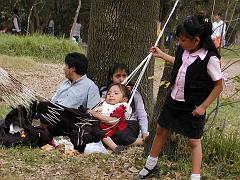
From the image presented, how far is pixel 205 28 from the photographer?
3279 millimetres

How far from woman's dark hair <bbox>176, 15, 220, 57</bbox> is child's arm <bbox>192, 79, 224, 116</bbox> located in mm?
229

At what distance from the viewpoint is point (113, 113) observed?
4.60 m

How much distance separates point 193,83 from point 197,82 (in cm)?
3

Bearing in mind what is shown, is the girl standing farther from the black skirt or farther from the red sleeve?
the red sleeve

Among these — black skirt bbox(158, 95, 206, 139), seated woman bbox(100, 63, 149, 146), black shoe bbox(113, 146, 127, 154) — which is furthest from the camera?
seated woman bbox(100, 63, 149, 146)

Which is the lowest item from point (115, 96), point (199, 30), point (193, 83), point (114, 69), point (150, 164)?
point (150, 164)

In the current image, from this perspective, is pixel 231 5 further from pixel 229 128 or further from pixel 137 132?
pixel 229 128

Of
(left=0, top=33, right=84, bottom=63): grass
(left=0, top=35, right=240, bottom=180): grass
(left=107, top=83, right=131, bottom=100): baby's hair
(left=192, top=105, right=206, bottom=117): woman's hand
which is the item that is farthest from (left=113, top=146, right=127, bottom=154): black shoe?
(left=0, top=33, right=84, bottom=63): grass

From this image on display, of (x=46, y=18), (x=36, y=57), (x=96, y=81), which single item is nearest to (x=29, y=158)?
(x=96, y=81)

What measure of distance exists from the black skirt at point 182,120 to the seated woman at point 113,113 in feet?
2.85

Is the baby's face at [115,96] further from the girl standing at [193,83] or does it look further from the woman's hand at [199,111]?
the woman's hand at [199,111]

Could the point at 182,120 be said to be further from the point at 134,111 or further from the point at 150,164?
the point at 134,111

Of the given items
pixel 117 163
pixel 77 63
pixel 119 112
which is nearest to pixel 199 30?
pixel 117 163

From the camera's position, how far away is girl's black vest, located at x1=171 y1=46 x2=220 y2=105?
131 inches
